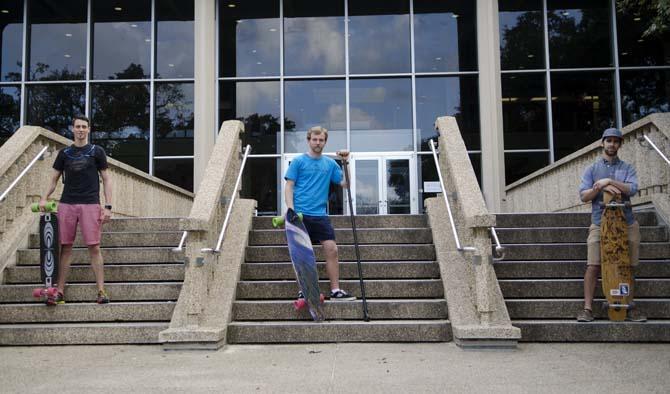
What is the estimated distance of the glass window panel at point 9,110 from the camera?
17578 millimetres

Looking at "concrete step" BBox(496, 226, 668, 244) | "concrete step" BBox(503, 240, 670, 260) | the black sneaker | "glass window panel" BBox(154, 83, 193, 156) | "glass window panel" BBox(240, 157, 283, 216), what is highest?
"glass window panel" BBox(154, 83, 193, 156)

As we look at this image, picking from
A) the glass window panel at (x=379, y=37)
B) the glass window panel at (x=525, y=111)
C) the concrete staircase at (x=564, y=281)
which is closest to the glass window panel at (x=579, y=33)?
the glass window panel at (x=525, y=111)

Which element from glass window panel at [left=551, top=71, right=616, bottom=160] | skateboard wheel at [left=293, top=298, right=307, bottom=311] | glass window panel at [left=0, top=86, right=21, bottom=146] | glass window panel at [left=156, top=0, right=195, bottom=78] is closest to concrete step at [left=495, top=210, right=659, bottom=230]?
skateboard wheel at [left=293, top=298, right=307, bottom=311]

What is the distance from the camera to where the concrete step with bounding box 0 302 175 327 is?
6.15 meters

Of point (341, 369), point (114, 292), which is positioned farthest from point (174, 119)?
point (341, 369)

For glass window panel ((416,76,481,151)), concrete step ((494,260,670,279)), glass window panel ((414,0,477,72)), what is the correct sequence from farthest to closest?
glass window panel ((414,0,477,72))
glass window panel ((416,76,481,151))
concrete step ((494,260,670,279))

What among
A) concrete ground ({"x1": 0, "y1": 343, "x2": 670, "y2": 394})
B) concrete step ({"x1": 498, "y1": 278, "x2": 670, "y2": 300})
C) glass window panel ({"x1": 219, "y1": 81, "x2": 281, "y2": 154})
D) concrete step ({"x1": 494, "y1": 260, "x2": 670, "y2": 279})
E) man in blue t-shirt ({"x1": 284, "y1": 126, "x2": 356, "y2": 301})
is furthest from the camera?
glass window panel ({"x1": 219, "y1": 81, "x2": 281, "y2": 154})

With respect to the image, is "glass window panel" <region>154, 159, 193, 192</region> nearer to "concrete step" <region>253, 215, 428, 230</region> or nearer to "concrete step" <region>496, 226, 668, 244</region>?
"concrete step" <region>253, 215, 428, 230</region>

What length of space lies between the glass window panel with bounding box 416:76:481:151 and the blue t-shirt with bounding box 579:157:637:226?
1064cm

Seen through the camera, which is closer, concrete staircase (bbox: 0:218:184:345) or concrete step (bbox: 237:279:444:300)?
concrete staircase (bbox: 0:218:184:345)

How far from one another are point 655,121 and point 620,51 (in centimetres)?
1029

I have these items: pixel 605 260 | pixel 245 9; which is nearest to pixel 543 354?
pixel 605 260

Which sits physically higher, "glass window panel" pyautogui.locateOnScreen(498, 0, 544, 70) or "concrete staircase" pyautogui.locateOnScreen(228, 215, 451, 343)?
"glass window panel" pyautogui.locateOnScreen(498, 0, 544, 70)

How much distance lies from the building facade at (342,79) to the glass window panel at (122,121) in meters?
0.04
